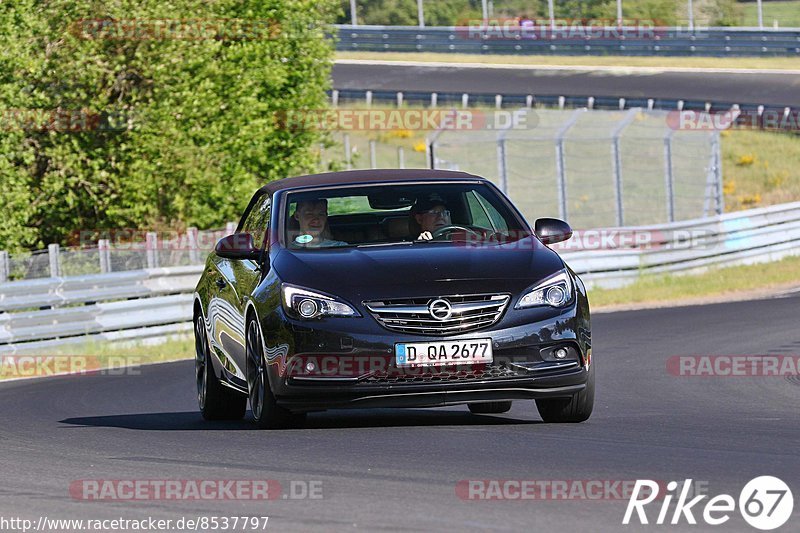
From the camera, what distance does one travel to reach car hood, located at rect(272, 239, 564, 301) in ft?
28.8

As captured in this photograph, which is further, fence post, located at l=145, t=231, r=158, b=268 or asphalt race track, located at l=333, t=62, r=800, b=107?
asphalt race track, located at l=333, t=62, r=800, b=107

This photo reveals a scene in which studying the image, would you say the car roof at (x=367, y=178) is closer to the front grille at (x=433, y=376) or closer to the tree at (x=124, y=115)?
the front grille at (x=433, y=376)

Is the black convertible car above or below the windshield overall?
below

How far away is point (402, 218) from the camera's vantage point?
9.90 m

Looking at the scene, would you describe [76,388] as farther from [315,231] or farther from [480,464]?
[480,464]

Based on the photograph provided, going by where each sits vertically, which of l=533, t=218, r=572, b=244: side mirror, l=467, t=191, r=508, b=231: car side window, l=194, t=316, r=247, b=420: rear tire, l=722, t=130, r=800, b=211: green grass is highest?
l=467, t=191, r=508, b=231: car side window

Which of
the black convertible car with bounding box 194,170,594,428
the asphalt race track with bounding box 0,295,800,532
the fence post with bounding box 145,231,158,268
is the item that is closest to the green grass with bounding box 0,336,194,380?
the fence post with bounding box 145,231,158,268

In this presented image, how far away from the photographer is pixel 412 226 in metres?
9.88

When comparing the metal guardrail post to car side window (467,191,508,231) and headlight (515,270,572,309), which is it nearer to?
car side window (467,191,508,231)

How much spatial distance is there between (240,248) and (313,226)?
0.47 meters

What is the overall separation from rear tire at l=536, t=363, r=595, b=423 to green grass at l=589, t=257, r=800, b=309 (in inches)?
580

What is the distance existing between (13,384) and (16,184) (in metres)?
8.99

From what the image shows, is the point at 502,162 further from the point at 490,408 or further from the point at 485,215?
the point at 485,215

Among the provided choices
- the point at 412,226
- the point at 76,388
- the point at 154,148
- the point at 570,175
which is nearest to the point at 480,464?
the point at 412,226
